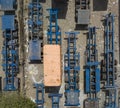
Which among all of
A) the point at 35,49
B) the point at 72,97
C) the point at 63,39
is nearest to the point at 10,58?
the point at 35,49

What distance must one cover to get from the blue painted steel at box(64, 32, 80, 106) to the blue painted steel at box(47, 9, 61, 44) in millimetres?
244

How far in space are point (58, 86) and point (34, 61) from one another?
0.82 meters

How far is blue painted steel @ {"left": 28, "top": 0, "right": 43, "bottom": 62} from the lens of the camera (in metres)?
8.43

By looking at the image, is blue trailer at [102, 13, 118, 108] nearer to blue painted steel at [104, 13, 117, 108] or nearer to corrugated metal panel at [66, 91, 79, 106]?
blue painted steel at [104, 13, 117, 108]

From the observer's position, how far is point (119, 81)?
8734 mm

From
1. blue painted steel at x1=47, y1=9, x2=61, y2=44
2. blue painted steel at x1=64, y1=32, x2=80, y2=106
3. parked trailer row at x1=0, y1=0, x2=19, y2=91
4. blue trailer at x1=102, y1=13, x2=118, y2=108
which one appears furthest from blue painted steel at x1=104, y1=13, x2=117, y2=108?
parked trailer row at x1=0, y1=0, x2=19, y2=91

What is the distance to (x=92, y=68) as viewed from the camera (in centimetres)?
866

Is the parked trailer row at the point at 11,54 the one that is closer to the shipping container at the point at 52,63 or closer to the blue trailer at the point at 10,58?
the blue trailer at the point at 10,58

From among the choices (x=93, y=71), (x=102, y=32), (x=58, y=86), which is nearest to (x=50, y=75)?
(x=58, y=86)

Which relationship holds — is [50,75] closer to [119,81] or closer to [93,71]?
[93,71]

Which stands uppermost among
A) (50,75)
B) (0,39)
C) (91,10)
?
(91,10)

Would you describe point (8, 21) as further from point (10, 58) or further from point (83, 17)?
point (83, 17)

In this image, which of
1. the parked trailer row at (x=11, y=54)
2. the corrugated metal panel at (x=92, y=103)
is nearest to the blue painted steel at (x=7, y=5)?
the parked trailer row at (x=11, y=54)

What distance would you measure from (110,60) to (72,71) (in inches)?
36.4
